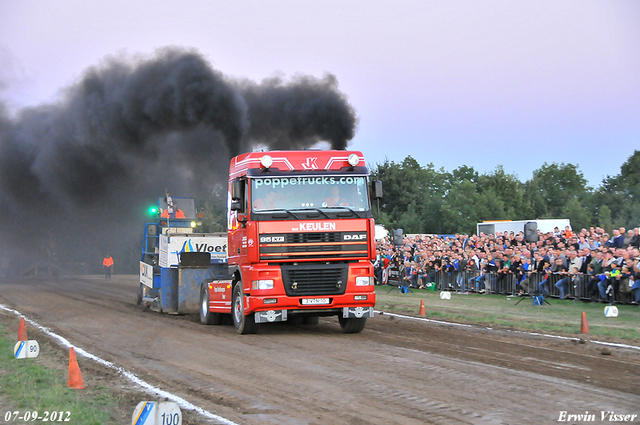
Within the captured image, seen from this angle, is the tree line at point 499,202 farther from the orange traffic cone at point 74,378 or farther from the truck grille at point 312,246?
the orange traffic cone at point 74,378

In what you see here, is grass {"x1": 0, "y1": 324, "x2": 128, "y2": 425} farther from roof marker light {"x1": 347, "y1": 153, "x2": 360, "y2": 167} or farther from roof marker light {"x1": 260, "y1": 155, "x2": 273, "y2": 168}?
roof marker light {"x1": 347, "y1": 153, "x2": 360, "y2": 167}

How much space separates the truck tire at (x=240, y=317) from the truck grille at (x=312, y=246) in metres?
1.33

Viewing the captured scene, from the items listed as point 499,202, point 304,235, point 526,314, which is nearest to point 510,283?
point 526,314

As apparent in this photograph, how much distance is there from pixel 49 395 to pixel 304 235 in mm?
5621

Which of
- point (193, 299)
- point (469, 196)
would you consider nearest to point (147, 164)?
point (193, 299)

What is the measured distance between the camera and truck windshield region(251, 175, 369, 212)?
38.6 feet

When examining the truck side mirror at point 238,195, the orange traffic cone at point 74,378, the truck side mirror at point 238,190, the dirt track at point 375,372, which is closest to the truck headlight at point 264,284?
the dirt track at point 375,372

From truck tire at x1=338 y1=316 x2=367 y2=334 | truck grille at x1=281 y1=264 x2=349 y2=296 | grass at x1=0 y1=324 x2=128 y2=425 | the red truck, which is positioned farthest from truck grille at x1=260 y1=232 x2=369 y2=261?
grass at x1=0 y1=324 x2=128 y2=425

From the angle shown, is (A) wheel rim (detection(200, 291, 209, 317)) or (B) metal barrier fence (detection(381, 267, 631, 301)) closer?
(A) wheel rim (detection(200, 291, 209, 317))

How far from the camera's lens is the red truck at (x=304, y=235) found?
11.6 m

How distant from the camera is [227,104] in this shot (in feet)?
79.8

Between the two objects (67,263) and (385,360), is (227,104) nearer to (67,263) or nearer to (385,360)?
(385,360)

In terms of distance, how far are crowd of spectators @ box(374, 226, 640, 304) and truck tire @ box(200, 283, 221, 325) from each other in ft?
33.0

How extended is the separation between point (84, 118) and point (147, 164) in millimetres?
3496
